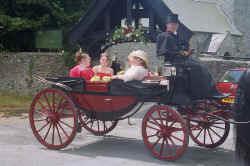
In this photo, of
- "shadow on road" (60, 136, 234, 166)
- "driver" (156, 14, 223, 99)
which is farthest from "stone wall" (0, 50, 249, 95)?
"driver" (156, 14, 223, 99)

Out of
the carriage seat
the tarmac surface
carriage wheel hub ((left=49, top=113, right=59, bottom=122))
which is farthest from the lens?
carriage wheel hub ((left=49, top=113, right=59, bottom=122))

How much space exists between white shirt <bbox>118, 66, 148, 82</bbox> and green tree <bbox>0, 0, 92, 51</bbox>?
37.9 feet

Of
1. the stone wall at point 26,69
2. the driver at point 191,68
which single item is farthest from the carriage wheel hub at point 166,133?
the stone wall at point 26,69

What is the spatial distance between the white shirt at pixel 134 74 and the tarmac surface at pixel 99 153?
1.24 meters

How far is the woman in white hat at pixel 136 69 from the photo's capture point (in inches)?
250

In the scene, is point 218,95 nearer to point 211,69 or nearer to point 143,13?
point 143,13

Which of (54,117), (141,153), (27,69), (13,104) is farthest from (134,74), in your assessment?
(27,69)

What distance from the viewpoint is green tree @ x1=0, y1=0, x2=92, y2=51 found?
17075 millimetres

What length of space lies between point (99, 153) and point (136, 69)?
1.52 meters

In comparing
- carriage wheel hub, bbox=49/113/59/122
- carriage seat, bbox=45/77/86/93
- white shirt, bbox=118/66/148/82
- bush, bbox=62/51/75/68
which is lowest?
carriage wheel hub, bbox=49/113/59/122

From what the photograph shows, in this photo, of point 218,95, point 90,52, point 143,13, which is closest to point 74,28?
point 90,52

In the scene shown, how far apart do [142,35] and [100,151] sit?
8046mm

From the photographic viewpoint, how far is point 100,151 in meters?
6.66

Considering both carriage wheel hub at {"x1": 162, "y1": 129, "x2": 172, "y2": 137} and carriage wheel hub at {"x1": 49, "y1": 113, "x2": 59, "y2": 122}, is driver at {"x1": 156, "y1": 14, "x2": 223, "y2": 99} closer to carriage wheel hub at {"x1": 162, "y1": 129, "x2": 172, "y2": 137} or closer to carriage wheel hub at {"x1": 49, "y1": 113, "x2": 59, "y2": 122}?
carriage wheel hub at {"x1": 162, "y1": 129, "x2": 172, "y2": 137}
